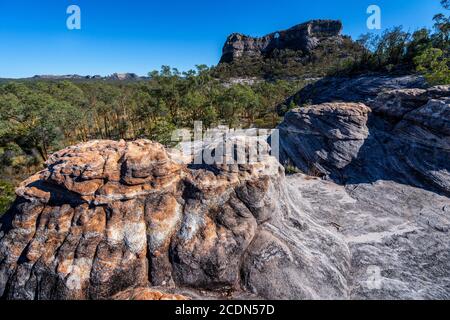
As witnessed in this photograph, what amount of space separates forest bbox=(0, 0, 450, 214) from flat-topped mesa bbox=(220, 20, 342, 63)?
278 ft

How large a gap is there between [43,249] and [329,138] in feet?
64.8

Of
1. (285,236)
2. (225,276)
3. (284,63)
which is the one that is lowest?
(225,276)

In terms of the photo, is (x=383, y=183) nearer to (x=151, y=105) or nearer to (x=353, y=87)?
(x=151, y=105)

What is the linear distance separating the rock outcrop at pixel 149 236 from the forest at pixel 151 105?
10.2m

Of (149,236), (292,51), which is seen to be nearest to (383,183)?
(149,236)

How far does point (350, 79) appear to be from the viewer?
5819 cm

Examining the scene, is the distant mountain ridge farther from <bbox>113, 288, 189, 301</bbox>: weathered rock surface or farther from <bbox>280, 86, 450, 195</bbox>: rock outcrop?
<bbox>113, 288, 189, 301</bbox>: weathered rock surface

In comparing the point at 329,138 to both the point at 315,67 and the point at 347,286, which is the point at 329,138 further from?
the point at 315,67

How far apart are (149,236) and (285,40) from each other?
174 metres

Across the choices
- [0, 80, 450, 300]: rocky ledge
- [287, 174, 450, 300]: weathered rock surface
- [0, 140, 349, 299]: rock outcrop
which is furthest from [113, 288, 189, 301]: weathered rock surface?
[287, 174, 450, 300]: weathered rock surface

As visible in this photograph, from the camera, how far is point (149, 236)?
8500mm
